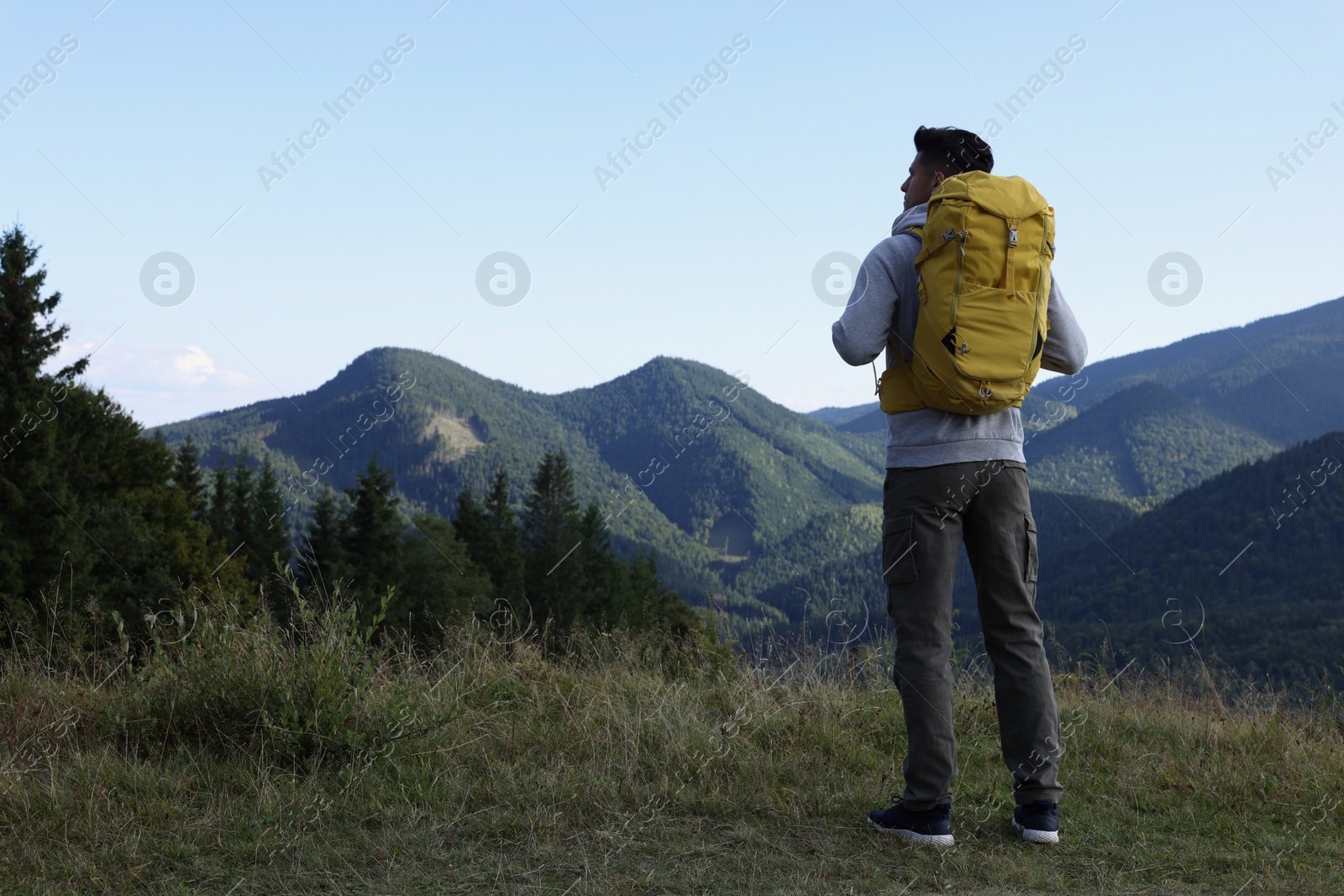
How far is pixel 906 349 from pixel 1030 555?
83 cm

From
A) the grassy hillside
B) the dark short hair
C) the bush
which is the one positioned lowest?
the grassy hillside

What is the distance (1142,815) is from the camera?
126 inches

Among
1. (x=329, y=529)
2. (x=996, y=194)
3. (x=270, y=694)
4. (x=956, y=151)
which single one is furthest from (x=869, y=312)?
(x=329, y=529)

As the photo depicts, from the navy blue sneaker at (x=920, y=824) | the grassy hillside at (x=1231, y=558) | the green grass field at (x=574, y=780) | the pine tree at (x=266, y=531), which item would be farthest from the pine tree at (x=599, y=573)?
the grassy hillside at (x=1231, y=558)

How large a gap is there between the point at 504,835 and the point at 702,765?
2.73 ft

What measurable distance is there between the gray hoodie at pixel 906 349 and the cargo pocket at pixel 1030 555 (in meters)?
0.23

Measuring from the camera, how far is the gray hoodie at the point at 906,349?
2938mm

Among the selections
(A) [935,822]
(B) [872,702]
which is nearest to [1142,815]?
(A) [935,822]

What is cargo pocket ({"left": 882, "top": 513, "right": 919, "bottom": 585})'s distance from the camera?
293 cm

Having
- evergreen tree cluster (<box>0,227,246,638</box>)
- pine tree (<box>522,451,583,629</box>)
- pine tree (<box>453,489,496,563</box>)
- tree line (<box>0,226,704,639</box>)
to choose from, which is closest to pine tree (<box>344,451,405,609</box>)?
tree line (<box>0,226,704,639</box>)

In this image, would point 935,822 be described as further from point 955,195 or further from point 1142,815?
point 955,195

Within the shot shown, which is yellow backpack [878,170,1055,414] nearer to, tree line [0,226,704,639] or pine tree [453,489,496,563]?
tree line [0,226,704,639]

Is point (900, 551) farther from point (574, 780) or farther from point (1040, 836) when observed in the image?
point (574, 780)

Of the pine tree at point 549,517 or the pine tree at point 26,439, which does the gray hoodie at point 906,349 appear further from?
the pine tree at point 549,517
